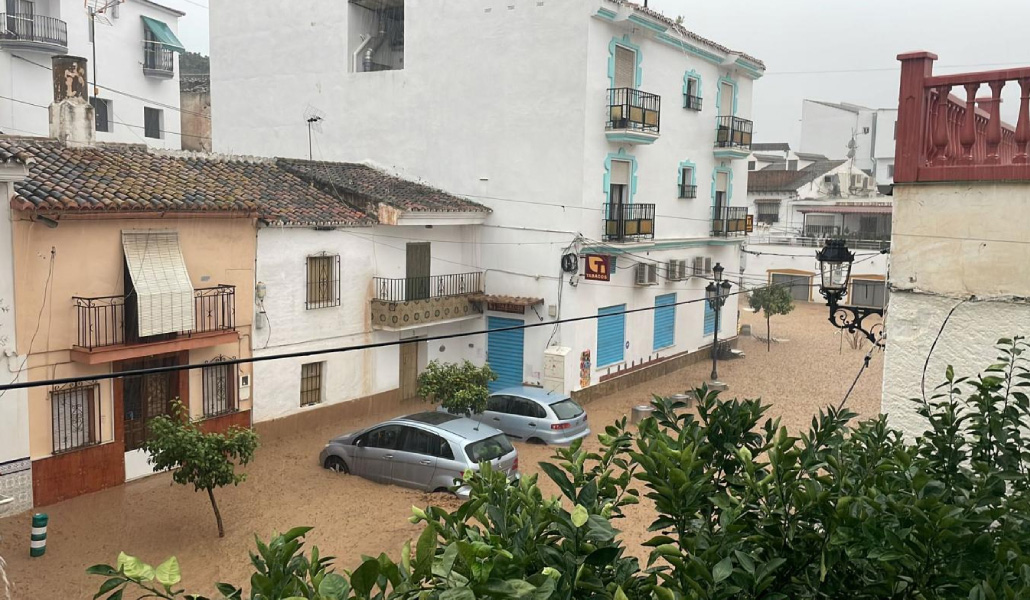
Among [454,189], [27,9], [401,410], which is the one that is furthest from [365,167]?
[27,9]

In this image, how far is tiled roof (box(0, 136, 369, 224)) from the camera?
14023 mm

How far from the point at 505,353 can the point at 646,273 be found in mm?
4948

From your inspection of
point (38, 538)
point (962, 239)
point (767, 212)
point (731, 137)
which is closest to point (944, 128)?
point (962, 239)

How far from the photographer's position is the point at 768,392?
23828 millimetres

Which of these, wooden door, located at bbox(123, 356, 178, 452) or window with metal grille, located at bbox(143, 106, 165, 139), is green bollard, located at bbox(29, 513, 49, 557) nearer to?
wooden door, located at bbox(123, 356, 178, 452)

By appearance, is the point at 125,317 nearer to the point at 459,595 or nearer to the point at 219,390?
the point at 219,390

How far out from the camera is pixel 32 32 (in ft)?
91.3

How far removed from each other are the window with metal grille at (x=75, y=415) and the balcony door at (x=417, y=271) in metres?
8.07

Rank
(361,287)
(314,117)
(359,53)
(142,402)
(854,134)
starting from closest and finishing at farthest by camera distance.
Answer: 1. (142,402)
2. (361,287)
3. (359,53)
4. (314,117)
5. (854,134)

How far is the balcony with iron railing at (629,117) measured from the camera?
71.5 feet

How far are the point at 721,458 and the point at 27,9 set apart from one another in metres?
30.9

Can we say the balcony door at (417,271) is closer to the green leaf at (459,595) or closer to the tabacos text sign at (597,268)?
the tabacos text sign at (597,268)

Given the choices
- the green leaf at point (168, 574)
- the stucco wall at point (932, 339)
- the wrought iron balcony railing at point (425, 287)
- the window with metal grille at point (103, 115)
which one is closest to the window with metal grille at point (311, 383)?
the wrought iron balcony railing at point (425, 287)

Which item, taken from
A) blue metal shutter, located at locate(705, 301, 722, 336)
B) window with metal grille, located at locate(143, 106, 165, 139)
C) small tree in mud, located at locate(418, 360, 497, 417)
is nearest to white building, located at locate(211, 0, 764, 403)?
blue metal shutter, located at locate(705, 301, 722, 336)
